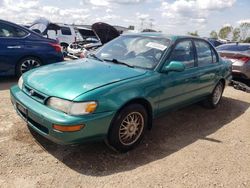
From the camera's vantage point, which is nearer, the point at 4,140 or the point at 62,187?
the point at 62,187

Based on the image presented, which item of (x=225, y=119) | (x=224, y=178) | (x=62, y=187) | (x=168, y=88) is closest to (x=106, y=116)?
(x=62, y=187)

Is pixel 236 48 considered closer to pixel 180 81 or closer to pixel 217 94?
pixel 217 94

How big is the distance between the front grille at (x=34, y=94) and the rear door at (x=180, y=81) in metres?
1.65

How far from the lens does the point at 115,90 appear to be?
332cm

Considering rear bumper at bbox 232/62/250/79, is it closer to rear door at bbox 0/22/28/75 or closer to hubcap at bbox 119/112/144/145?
hubcap at bbox 119/112/144/145

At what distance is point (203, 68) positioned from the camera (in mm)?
5055

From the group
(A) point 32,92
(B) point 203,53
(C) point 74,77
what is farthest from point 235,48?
(A) point 32,92

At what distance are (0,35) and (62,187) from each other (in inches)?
192

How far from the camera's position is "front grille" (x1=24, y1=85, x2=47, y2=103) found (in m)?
3.30

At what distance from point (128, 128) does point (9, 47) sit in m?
4.28

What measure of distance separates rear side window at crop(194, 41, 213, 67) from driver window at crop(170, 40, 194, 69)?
0.81 feet

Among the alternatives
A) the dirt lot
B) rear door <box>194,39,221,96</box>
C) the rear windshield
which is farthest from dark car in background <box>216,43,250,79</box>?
the dirt lot

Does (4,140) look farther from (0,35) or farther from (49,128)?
(0,35)

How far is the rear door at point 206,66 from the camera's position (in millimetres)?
5027
